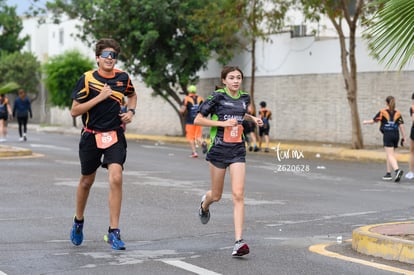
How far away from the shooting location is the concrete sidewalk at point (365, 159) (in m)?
8.42

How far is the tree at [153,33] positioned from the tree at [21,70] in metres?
21.1

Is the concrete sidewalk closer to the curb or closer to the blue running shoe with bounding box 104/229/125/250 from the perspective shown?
the curb

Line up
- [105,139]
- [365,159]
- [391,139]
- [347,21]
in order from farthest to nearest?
1. [347,21]
2. [365,159]
3. [391,139]
4. [105,139]

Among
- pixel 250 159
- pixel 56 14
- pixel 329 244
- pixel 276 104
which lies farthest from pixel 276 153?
pixel 329 244

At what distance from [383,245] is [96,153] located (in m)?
2.99

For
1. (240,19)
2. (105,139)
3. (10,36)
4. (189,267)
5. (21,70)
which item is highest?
(10,36)

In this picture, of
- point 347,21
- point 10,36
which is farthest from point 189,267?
point 10,36

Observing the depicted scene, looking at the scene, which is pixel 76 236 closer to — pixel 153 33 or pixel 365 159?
pixel 365 159

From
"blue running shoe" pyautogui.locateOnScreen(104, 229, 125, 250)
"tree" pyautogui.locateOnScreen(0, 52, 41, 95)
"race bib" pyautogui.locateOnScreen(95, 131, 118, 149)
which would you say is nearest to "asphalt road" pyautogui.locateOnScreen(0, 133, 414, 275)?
"blue running shoe" pyautogui.locateOnScreen(104, 229, 125, 250)

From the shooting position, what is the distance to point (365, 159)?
80.8ft

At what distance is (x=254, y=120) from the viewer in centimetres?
941

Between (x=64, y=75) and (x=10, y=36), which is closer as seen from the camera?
(x=64, y=75)

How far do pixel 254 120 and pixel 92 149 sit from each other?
174 cm

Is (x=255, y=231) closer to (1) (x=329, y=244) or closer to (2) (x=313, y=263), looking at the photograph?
(1) (x=329, y=244)
